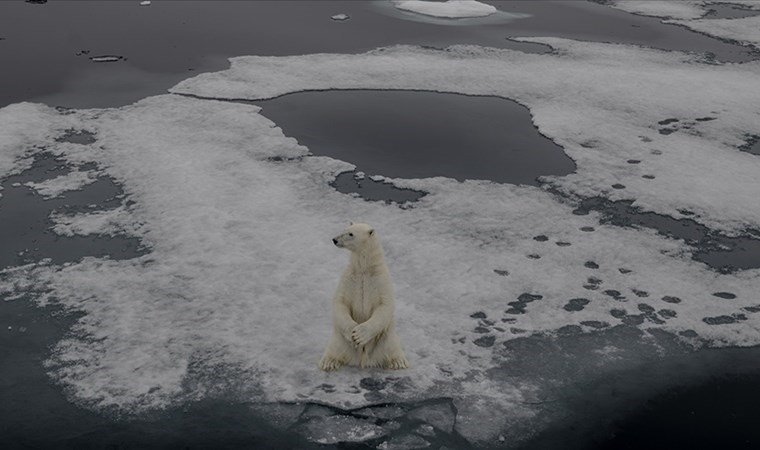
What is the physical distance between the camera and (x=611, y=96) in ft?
54.1

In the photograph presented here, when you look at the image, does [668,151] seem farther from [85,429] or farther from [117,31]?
[117,31]

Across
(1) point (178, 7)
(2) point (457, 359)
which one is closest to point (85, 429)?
(2) point (457, 359)

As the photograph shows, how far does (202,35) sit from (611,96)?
10944mm

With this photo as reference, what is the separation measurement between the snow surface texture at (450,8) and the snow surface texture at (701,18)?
17.9 feet

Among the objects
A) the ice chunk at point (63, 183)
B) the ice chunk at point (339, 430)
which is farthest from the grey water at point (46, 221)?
the ice chunk at point (339, 430)

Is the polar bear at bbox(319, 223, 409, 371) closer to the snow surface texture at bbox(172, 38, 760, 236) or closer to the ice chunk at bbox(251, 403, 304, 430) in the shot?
the ice chunk at bbox(251, 403, 304, 430)

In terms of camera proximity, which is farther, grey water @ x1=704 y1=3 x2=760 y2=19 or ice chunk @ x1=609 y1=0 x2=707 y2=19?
ice chunk @ x1=609 y1=0 x2=707 y2=19

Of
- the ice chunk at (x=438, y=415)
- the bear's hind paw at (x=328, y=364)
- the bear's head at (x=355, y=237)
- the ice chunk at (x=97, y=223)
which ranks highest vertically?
the bear's head at (x=355, y=237)

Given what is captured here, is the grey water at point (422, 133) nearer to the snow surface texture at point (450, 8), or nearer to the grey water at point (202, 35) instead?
the grey water at point (202, 35)

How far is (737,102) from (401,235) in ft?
32.7

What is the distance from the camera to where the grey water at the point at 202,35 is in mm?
16438

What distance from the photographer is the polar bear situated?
23.0ft

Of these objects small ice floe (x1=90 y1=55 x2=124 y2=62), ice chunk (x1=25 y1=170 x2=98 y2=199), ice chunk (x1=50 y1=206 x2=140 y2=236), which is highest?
small ice floe (x1=90 y1=55 x2=124 y2=62)

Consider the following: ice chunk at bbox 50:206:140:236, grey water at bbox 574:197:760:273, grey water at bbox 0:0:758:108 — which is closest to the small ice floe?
grey water at bbox 0:0:758:108
